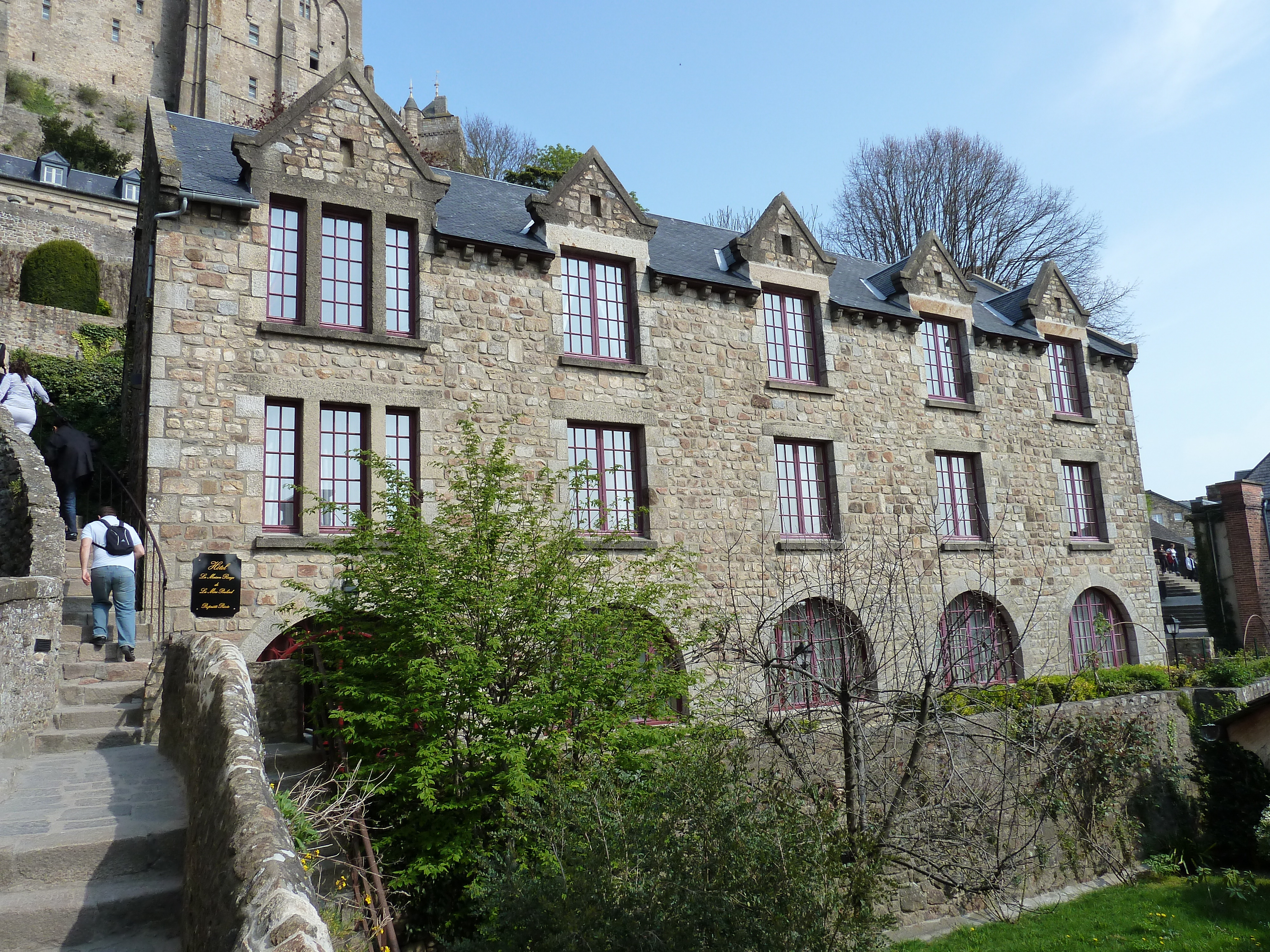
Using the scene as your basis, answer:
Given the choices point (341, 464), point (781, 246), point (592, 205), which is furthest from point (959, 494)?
point (341, 464)

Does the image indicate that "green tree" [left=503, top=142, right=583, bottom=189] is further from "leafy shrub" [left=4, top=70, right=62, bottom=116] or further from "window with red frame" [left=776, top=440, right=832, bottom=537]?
"leafy shrub" [left=4, top=70, right=62, bottom=116]

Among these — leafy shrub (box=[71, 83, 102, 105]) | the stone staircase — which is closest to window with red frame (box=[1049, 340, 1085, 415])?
the stone staircase

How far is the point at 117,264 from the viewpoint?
33.7 metres

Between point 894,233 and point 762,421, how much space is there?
1857 cm

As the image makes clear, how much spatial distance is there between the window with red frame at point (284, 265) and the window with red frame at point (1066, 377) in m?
13.9

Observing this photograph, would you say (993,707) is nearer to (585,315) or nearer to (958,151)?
(585,315)

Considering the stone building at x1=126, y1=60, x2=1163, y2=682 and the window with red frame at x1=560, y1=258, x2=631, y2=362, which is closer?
the stone building at x1=126, y1=60, x2=1163, y2=682

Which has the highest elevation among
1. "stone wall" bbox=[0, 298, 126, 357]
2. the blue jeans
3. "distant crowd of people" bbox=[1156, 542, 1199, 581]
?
"stone wall" bbox=[0, 298, 126, 357]

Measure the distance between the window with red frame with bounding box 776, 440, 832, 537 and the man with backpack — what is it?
8584 mm

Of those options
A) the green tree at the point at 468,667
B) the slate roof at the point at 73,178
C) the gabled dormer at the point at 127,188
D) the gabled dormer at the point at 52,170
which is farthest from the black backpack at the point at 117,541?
the gabled dormer at the point at 127,188

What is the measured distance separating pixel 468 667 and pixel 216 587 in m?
4.21

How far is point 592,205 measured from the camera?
12703 mm

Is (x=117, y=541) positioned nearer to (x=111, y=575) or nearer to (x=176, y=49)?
(x=111, y=575)

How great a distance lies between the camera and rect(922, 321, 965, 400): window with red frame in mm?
15469
